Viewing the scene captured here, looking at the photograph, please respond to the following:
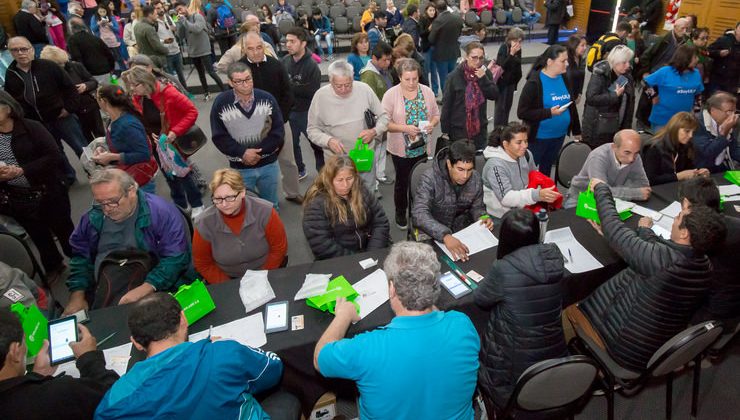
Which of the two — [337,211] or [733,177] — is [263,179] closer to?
[337,211]

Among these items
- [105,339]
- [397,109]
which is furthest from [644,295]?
[105,339]

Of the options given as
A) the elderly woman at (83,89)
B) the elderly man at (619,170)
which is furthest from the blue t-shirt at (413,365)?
the elderly woman at (83,89)

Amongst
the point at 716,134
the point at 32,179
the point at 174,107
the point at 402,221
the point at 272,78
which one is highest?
the point at 272,78

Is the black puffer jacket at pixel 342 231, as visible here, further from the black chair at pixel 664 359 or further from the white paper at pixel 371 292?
the black chair at pixel 664 359

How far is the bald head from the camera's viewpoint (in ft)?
9.99

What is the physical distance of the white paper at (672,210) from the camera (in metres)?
2.95

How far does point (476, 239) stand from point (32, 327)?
7.80 feet

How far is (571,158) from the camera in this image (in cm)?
379

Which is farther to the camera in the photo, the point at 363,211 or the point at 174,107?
the point at 174,107

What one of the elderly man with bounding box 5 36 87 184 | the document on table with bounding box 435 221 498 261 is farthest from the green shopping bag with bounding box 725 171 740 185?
the elderly man with bounding box 5 36 87 184

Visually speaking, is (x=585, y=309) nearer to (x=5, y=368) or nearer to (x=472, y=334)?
(x=472, y=334)

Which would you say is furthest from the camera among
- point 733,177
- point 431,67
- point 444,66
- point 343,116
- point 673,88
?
point 431,67

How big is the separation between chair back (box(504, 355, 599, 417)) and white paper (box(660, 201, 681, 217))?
5.33 ft

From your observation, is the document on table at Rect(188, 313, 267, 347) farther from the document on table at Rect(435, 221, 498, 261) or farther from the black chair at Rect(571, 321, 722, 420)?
the black chair at Rect(571, 321, 722, 420)
